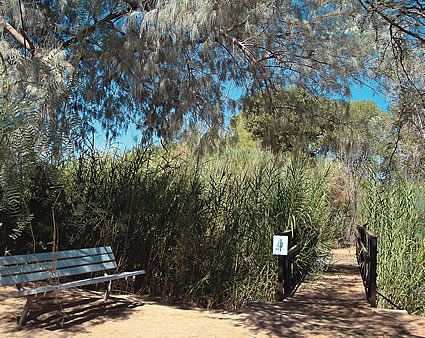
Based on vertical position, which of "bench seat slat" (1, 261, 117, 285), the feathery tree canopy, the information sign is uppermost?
the feathery tree canopy

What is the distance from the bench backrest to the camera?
10.9ft

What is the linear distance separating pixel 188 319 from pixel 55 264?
118cm

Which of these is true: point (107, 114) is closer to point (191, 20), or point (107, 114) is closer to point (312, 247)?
point (191, 20)

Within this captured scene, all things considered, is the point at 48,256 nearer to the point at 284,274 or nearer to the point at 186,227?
the point at 186,227

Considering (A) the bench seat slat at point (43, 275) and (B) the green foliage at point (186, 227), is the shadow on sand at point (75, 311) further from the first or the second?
(B) the green foliage at point (186, 227)

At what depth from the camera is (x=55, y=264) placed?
3.81 meters

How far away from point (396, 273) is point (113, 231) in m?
2.97

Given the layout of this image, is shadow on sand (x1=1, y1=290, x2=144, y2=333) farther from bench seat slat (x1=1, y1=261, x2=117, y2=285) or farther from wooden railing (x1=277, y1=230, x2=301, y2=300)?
wooden railing (x1=277, y1=230, x2=301, y2=300)

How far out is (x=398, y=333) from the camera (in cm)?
357

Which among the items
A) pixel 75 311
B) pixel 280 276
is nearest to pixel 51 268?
pixel 75 311

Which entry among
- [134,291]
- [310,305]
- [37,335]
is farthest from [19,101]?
[134,291]

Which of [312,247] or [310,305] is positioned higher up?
[312,247]

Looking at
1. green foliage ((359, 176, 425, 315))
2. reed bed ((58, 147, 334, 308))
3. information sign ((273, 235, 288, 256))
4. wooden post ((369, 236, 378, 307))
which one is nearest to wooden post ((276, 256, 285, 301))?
information sign ((273, 235, 288, 256))

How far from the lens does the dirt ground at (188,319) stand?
3576mm
